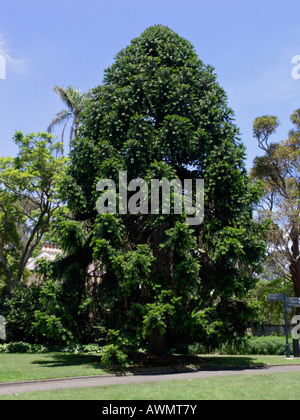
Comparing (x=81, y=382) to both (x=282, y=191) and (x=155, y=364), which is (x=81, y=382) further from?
(x=282, y=191)

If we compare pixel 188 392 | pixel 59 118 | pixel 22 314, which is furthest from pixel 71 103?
pixel 188 392

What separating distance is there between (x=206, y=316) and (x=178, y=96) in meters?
9.53

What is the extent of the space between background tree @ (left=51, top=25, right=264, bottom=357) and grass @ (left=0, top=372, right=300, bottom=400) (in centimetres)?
340

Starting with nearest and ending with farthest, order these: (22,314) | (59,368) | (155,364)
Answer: (59,368) < (155,364) < (22,314)

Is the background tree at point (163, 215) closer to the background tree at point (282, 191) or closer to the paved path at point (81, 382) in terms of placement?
the paved path at point (81, 382)

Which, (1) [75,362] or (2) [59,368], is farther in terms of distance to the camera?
(1) [75,362]

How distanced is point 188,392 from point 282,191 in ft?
92.9

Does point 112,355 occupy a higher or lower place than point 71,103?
lower

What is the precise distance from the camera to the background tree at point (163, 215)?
1439cm

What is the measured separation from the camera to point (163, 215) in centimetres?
1463

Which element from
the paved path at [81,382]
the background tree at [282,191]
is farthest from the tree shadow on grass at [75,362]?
the background tree at [282,191]

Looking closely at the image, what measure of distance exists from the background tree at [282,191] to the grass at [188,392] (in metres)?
19.7
